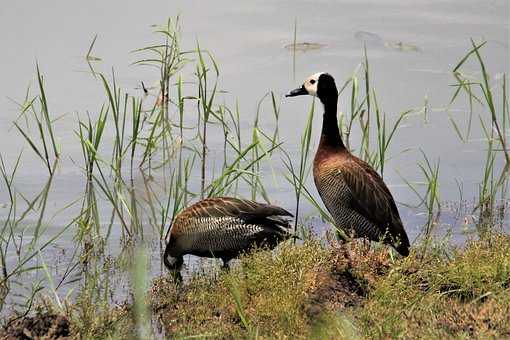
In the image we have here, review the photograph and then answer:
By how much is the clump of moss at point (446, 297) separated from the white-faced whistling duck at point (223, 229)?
42.3 inches

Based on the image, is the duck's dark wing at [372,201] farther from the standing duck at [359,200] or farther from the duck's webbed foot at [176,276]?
the duck's webbed foot at [176,276]

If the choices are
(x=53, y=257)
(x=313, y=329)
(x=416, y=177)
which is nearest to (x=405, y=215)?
(x=416, y=177)

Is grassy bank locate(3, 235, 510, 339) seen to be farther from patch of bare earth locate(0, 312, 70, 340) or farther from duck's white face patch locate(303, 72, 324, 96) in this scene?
duck's white face patch locate(303, 72, 324, 96)

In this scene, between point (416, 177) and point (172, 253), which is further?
point (416, 177)

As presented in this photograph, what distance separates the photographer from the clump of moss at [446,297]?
6.87m

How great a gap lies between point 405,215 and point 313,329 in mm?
3692

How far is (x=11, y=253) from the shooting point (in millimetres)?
9391

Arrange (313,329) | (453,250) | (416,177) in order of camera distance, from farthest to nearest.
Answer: (416,177) < (453,250) < (313,329)

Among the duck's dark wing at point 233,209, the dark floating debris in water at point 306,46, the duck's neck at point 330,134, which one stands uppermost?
the duck's neck at point 330,134

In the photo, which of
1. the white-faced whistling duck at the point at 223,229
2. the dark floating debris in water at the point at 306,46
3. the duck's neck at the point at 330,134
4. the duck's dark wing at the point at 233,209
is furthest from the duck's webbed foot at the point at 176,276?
the dark floating debris in water at the point at 306,46

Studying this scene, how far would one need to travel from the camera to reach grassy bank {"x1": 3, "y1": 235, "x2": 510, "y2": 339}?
6996 millimetres

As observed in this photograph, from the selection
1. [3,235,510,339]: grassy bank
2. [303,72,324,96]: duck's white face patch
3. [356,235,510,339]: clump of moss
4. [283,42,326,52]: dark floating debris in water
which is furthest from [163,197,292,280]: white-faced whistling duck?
[283,42,326,52]: dark floating debris in water

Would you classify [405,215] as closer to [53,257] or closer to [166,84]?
[166,84]

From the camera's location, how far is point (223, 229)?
351 inches
